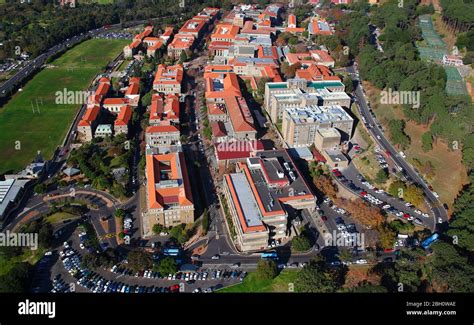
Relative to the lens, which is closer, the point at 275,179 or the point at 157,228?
the point at 157,228

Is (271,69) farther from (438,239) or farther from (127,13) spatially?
(127,13)

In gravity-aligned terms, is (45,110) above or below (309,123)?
below

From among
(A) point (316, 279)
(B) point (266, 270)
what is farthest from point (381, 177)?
(B) point (266, 270)

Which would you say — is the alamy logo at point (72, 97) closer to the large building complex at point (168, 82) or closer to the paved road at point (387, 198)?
the large building complex at point (168, 82)

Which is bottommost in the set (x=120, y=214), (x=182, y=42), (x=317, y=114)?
(x=120, y=214)

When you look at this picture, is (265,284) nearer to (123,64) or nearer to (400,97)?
(400,97)

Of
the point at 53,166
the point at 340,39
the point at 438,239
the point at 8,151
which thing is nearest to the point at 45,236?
the point at 53,166

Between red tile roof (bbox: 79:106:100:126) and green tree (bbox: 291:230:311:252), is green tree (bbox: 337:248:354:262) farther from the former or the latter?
red tile roof (bbox: 79:106:100:126)
